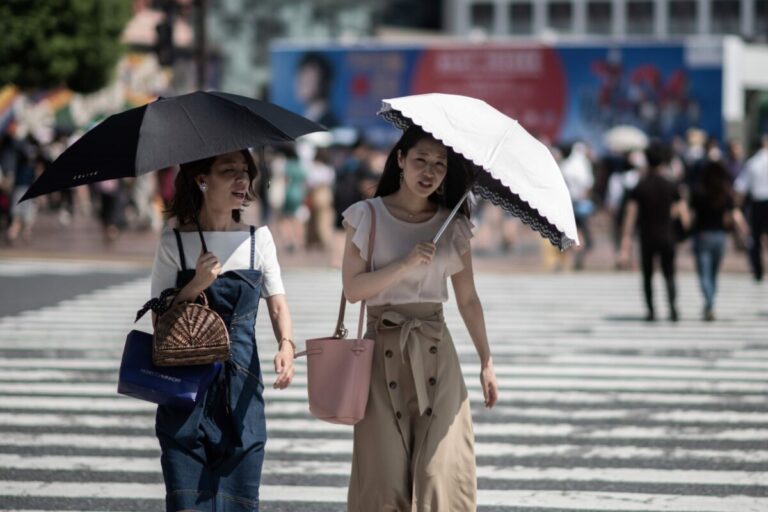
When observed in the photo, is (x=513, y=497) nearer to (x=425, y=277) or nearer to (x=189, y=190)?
(x=425, y=277)

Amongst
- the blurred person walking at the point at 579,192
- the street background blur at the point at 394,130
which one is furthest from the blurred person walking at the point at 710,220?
the blurred person walking at the point at 579,192

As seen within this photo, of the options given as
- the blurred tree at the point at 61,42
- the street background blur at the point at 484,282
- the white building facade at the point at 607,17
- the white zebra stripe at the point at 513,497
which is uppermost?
the white building facade at the point at 607,17

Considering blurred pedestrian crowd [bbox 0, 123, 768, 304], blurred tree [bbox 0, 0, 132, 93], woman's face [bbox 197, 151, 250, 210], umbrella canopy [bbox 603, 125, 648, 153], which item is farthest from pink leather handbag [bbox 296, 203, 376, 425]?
blurred tree [bbox 0, 0, 132, 93]

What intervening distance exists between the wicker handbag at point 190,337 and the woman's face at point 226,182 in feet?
1.25

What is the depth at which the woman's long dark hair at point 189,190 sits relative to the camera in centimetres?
492

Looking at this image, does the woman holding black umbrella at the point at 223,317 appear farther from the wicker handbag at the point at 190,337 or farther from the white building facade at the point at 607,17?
the white building facade at the point at 607,17

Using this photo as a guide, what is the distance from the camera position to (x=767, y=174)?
17875mm

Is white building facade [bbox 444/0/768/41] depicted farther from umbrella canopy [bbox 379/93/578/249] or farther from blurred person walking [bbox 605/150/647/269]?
umbrella canopy [bbox 379/93/578/249]

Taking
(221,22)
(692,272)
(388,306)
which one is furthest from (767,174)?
(221,22)

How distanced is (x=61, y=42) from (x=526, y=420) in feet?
92.2

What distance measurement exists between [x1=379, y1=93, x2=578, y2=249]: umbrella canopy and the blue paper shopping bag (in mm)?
1090

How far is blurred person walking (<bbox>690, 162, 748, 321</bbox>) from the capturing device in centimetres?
1438

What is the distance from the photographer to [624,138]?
33.0 metres

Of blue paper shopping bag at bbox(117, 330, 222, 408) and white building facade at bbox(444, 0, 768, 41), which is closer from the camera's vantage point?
blue paper shopping bag at bbox(117, 330, 222, 408)
